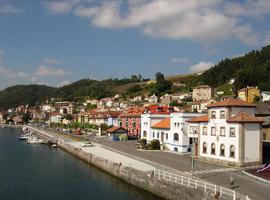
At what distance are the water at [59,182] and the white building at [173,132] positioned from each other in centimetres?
1368

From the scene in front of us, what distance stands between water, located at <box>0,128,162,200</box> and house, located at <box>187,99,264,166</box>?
1145cm

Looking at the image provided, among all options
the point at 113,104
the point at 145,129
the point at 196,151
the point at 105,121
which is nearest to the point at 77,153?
the point at 145,129

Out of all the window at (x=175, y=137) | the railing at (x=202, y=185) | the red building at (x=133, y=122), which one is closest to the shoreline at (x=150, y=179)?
the railing at (x=202, y=185)

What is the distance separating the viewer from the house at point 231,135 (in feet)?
141

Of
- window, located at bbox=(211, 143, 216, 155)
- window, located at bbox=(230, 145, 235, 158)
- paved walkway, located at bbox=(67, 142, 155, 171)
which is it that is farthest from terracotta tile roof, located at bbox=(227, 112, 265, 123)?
paved walkway, located at bbox=(67, 142, 155, 171)

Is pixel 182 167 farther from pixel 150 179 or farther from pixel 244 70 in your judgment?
pixel 244 70

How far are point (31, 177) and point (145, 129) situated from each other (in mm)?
29126

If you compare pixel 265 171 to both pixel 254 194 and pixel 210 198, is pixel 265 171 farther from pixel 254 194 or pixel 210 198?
pixel 210 198

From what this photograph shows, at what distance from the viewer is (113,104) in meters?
194

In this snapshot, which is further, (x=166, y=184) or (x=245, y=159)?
(x=245, y=159)

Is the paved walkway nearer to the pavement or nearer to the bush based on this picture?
the pavement

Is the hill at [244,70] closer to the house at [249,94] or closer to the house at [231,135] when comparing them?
the house at [249,94]

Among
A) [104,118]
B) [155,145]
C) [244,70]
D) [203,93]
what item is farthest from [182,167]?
[203,93]

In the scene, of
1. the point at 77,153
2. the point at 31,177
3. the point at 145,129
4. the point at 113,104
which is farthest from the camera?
the point at 113,104
